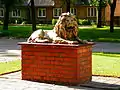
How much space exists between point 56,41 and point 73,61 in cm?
82

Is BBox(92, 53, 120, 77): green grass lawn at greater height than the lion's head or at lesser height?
lesser

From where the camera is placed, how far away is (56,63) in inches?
432

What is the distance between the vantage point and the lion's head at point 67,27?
36.3ft

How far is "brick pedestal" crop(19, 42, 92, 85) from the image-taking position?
10727 millimetres

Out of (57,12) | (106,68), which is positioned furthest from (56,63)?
(57,12)

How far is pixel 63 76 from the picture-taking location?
10891mm

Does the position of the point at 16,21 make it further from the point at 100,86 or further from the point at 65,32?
the point at 100,86

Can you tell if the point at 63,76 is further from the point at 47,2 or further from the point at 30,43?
the point at 47,2

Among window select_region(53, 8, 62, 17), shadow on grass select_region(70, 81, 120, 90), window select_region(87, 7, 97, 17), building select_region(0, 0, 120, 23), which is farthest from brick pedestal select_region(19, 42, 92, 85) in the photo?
window select_region(53, 8, 62, 17)

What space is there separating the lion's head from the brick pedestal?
0.47 m

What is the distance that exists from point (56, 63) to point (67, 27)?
984 mm

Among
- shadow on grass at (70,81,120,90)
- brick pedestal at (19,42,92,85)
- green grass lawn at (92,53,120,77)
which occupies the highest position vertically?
brick pedestal at (19,42,92,85)

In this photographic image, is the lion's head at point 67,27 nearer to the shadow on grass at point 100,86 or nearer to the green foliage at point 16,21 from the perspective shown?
the shadow on grass at point 100,86

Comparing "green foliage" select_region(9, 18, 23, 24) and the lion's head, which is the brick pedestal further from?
→ "green foliage" select_region(9, 18, 23, 24)
